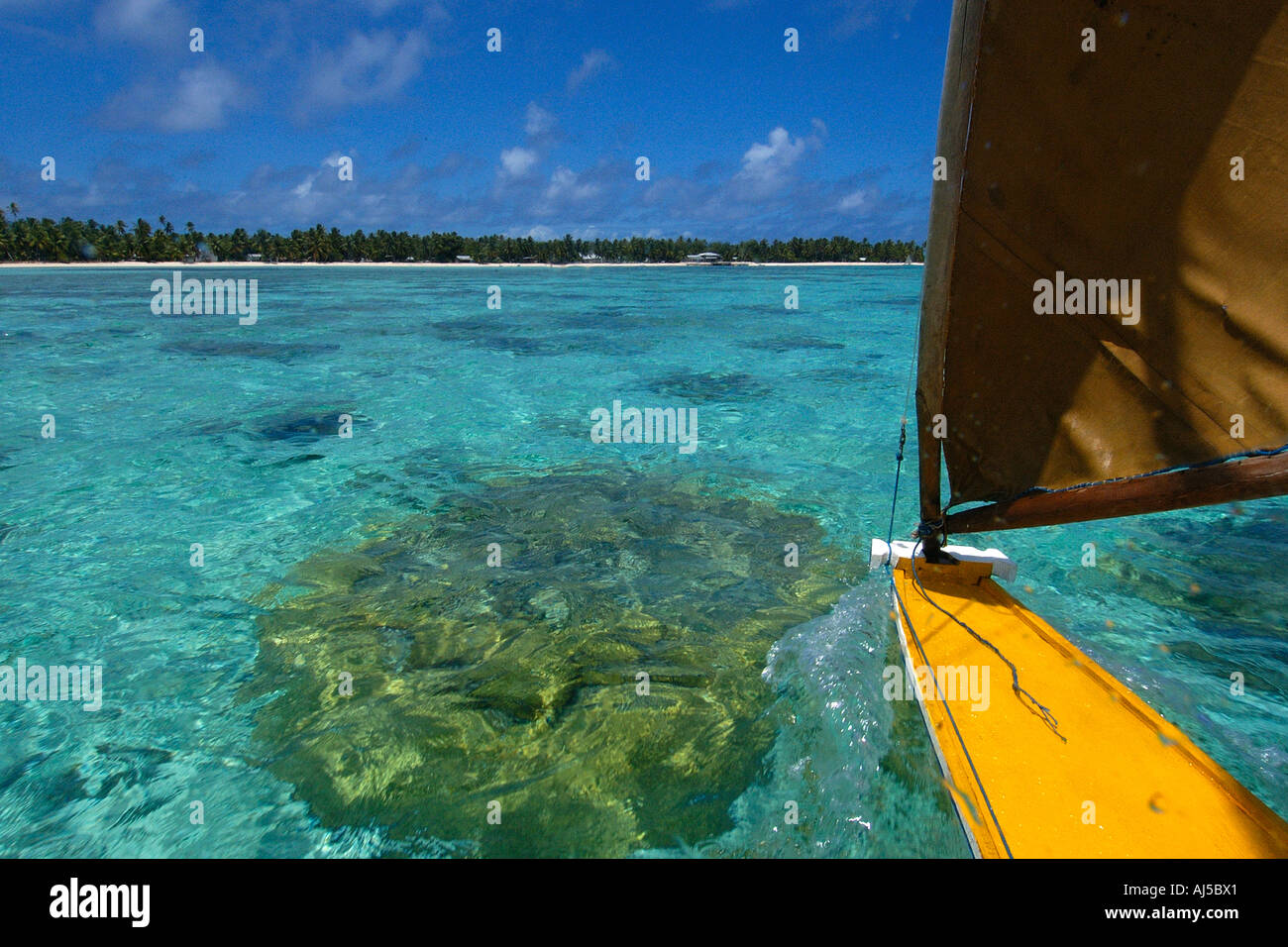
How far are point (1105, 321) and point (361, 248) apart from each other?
148m

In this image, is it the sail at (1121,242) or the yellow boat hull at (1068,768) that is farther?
the sail at (1121,242)

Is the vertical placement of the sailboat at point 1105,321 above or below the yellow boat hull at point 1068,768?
above

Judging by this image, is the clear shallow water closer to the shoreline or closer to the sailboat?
the sailboat

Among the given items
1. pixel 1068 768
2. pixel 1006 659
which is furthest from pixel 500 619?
pixel 1068 768

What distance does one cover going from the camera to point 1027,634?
4551 millimetres

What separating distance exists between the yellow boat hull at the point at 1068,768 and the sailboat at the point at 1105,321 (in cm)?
1

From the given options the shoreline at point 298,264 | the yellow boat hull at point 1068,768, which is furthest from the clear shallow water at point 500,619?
the shoreline at point 298,264

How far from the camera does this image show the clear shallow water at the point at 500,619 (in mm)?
4582

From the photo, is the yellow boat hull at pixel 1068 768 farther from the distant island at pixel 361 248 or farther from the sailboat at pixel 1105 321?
the distant island at pixel 361 248

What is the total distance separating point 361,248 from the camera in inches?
5221

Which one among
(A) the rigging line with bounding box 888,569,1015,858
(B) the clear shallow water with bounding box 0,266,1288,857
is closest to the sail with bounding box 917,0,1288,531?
(A) the rigging line with bounding box 888,569,1015,858

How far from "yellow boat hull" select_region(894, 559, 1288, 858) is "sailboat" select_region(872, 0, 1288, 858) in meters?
0.01

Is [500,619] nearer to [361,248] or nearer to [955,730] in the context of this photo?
[955,730]

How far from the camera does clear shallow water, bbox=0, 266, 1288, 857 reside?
458 cm
